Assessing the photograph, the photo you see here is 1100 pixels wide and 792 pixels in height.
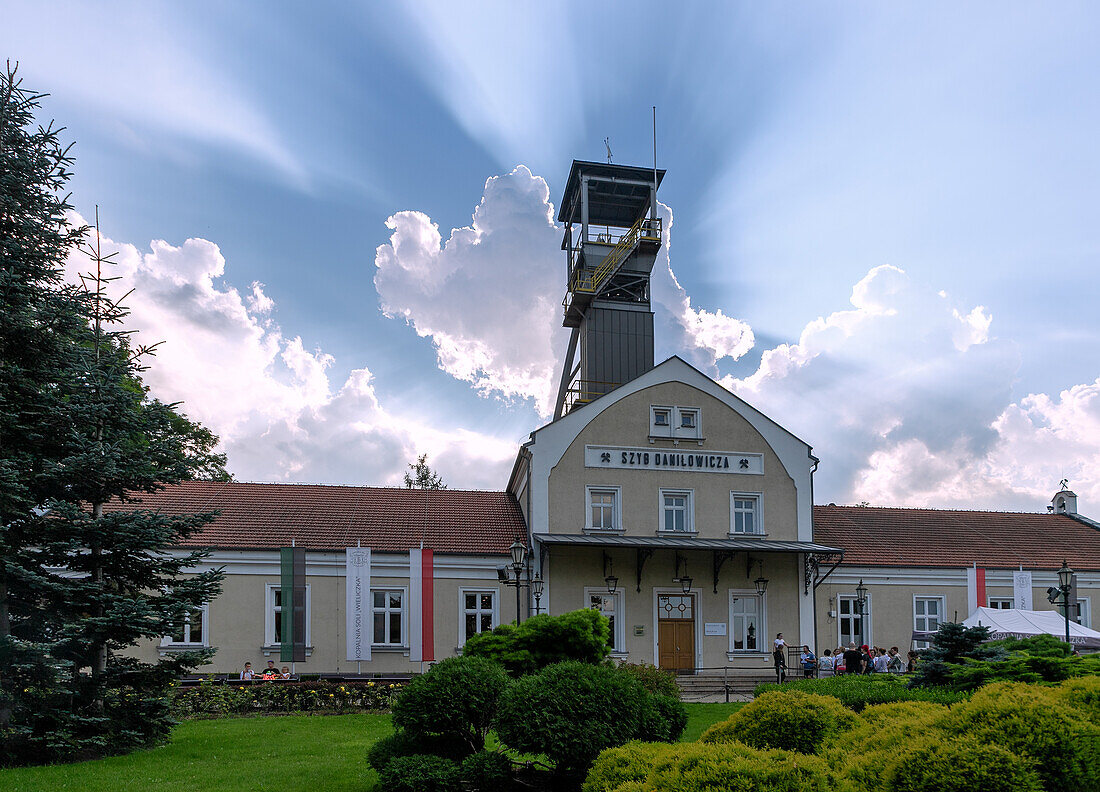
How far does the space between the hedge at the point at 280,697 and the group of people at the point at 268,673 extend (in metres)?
1.64

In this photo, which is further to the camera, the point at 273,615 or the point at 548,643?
the point at 273,615

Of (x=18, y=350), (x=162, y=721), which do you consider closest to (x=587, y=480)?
(x=162, y=721)

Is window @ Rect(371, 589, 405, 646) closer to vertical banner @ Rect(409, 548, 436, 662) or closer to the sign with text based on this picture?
vertical banner @ Rect(409, 548, 436, 662)

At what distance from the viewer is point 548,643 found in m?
12.6

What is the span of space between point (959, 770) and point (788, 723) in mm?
2061

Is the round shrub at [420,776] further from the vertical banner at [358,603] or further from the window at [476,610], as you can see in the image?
the window at [476,610]

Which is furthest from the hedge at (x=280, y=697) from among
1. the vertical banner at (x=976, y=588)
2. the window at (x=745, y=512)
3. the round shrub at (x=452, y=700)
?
the vertical banner at (x=976, y=588)

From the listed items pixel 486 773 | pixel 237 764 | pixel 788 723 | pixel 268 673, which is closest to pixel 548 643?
pixel 486 773

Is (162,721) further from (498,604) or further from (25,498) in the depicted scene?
(498,604)

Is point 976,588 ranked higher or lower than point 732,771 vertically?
lower

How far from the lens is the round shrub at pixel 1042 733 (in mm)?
6539

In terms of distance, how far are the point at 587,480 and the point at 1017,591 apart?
50.8ft

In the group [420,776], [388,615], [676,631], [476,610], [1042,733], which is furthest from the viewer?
[676,631]

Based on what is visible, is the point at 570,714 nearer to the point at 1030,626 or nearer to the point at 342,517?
the point at 1030,626
